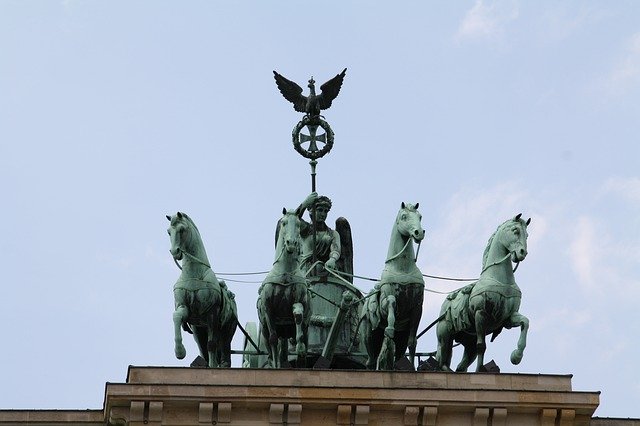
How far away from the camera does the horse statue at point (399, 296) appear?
Answer: 175 ft

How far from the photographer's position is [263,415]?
51.1 m

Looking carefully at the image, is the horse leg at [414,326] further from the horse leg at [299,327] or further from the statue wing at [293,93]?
the statue wing at [293,93]

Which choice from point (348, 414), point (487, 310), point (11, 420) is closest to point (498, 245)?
point (487, 310)

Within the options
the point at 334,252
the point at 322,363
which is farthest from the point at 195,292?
the point at 334,252

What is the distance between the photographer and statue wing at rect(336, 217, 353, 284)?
5825 cm

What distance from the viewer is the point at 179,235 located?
175ft

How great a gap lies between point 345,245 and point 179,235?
19.7 ft

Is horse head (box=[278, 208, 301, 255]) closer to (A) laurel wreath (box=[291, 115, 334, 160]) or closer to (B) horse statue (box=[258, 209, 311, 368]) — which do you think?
(B) horse statue (box=[258, 209, 311, 368])

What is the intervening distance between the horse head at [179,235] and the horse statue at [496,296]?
16.1ft

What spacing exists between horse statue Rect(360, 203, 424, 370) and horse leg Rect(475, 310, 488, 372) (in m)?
1.07

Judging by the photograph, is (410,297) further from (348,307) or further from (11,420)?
(11,420)

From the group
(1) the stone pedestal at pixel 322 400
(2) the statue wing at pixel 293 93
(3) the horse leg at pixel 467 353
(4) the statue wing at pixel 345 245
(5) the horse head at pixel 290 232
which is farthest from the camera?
(2) the statue wing at pixel 293 93

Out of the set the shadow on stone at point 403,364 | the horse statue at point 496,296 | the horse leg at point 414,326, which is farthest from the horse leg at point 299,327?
the horse statue at point 496,296

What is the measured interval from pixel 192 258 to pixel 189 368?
2.47m
